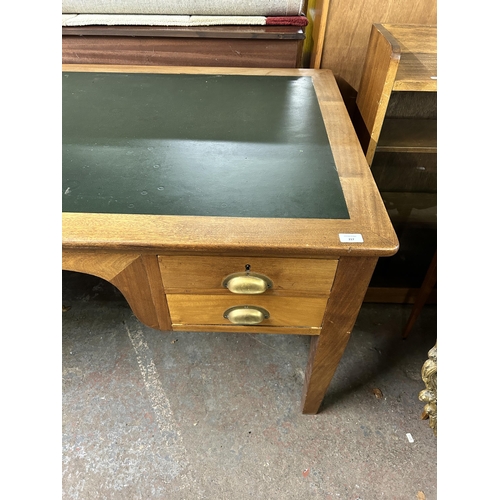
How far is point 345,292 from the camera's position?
2.10 ft

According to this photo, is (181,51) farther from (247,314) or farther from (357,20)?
(247,314)

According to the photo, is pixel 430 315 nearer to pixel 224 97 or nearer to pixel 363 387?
pixel 363 387

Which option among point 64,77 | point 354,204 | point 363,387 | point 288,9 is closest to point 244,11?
point 288,9

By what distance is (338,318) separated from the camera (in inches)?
27.5

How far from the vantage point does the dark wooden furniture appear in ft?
3.29

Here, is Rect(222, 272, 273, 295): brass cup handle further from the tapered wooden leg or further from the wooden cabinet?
the tapered wooden leg

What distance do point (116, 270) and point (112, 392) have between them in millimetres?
645

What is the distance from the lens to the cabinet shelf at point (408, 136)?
100cm

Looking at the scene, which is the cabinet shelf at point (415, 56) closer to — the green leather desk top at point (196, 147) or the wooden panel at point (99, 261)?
the green leather desk top at point (196, 147)

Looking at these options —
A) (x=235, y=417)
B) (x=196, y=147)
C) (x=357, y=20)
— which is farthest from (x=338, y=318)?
(x=357, y=20)

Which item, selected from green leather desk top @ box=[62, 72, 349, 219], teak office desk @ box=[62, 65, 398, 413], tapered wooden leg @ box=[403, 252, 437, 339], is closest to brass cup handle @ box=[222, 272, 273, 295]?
teak office desk @ box=[62, 65, 398, 413]

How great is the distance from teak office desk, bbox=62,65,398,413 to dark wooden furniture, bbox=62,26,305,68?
0.25 metres

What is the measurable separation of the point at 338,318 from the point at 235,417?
1.75ft

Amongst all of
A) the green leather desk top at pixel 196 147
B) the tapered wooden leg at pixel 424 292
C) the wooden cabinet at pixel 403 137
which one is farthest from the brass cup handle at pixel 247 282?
the tapered wooden leg at pixel 424 292
